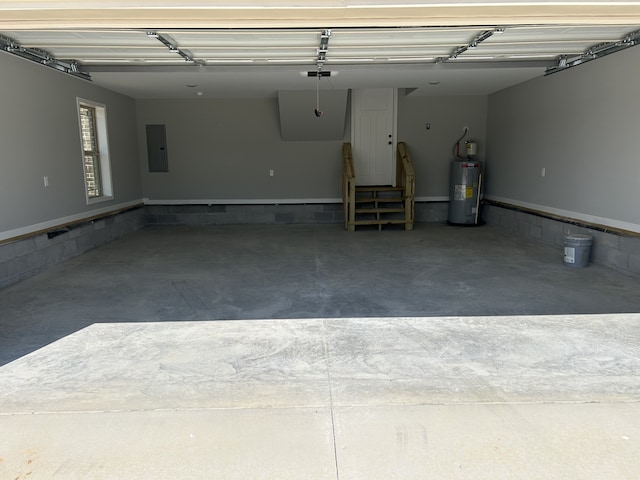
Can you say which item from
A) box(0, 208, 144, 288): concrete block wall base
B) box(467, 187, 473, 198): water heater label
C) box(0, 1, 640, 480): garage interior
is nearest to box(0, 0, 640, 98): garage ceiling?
box(0, 1, 640, 480): garage interior

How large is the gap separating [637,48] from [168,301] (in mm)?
5321

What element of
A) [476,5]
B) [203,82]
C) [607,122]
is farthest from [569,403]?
[203,82]

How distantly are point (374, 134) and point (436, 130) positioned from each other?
46.0 inches

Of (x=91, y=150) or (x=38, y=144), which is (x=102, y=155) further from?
(x=38, y=144)

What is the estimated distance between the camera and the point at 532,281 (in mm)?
4465

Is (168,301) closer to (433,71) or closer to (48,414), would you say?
(48,414)

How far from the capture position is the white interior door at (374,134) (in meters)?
8.24

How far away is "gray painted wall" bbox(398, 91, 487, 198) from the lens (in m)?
8.26

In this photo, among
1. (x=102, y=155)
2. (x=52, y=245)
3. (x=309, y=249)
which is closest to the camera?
(x=52, y=245)

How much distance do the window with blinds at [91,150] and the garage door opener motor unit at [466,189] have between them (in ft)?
19.6

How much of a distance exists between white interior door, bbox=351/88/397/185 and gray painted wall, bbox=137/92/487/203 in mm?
185

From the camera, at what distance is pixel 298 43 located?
173 inches

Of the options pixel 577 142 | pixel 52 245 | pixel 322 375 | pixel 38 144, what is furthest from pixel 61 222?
pixel 577 142

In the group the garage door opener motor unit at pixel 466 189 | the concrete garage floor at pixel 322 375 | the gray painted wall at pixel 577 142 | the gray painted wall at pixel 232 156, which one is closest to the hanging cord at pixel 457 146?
the garage door opener motor unit at pixel 466 189
